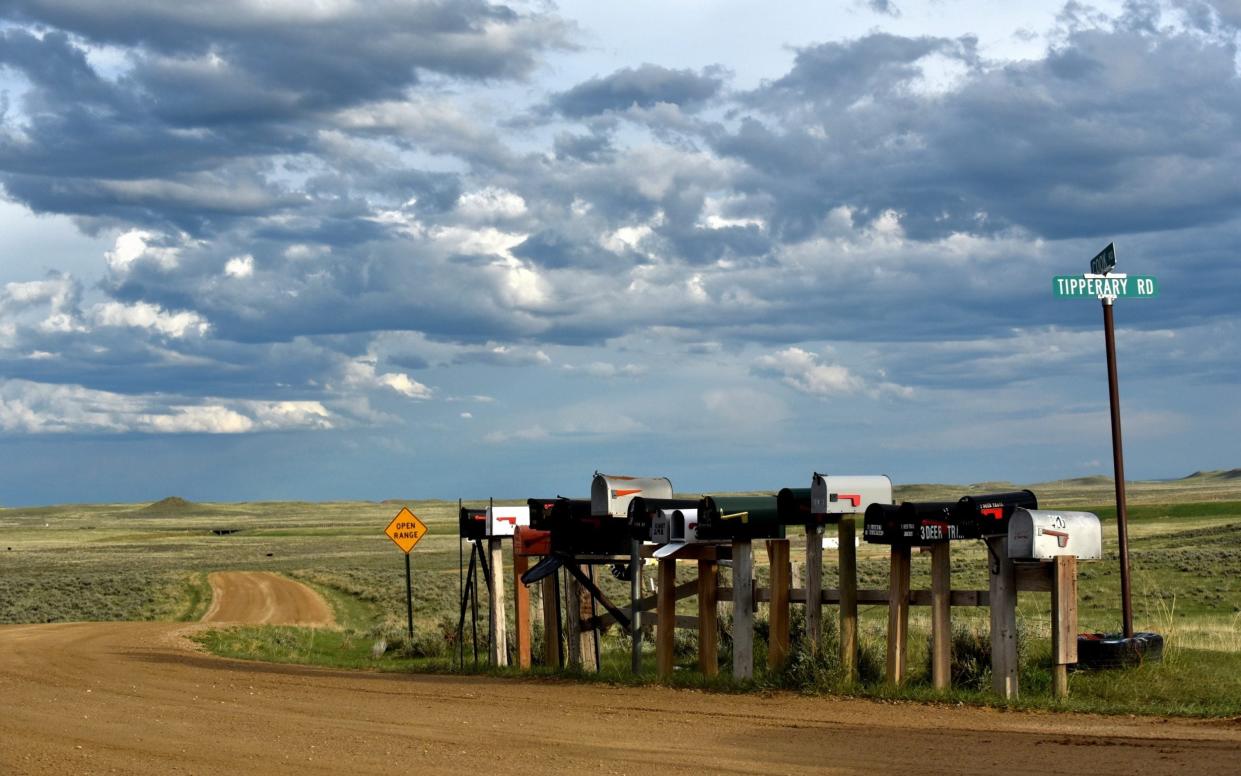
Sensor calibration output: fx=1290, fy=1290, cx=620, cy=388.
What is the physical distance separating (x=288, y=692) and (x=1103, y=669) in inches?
343

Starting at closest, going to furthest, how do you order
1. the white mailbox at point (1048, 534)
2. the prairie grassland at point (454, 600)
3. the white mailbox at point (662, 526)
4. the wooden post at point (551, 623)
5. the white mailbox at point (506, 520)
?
the white mailbox at point (1048, 534), the prairie grassland at point (454, 600), the white mailbox at point (662, 526), the wooden post at point (551, 623), the white mailbox at point (506, 520)

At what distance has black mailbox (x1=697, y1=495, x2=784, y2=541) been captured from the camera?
1353 centimetres

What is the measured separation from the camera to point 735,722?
10945 millimetres

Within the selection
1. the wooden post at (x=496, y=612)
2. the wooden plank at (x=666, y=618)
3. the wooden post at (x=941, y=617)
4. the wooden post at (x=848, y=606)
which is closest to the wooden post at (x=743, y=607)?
the wooden plank at (x=666, y=618)

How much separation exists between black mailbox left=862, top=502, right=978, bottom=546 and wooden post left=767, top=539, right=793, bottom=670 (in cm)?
92

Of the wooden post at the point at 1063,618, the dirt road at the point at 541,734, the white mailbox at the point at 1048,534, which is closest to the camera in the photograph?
the dirt road at the point at 541,734

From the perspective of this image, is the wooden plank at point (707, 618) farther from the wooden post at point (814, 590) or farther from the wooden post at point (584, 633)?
the wooden post at point (584, 633)

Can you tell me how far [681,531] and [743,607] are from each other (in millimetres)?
1067

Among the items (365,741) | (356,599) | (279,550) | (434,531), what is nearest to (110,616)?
(356,599)

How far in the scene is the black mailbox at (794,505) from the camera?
13.4m

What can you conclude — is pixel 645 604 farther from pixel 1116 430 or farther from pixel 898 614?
pixel 1116 430

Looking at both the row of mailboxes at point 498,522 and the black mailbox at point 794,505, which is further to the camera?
the row of mailboxes at point 498,522

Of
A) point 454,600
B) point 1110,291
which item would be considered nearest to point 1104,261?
point 1110,291

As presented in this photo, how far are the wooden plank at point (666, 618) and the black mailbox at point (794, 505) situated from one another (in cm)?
149
